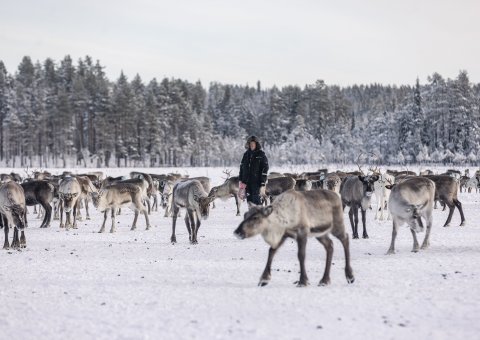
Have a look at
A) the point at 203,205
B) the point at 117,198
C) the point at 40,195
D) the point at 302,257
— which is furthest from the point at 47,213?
the point at 302,257

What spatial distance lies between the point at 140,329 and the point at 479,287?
4.96 m

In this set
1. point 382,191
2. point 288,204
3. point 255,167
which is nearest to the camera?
point 288,204

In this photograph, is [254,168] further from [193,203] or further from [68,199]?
[68,199]

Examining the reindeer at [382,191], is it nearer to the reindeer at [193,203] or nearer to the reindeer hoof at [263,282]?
the reindeer at [193,203]

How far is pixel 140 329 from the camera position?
5.66m

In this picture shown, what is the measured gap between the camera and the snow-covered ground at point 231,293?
564cm

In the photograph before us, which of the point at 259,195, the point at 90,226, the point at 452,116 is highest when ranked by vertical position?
the point at 452,116

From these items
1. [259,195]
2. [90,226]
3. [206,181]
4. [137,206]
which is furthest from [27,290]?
[206,181]

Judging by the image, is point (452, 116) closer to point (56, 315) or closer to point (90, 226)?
point (90, 226)

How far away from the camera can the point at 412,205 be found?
1063 centimetres

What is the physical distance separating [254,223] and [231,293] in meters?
1.06

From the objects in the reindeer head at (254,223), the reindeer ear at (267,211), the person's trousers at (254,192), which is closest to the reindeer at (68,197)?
the person's trousers at (254,192)

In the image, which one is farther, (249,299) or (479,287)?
(479,287)

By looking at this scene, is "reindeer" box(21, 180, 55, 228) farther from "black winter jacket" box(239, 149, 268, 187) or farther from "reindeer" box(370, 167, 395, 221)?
"reindeer" box(370, 167, 395, 221)
